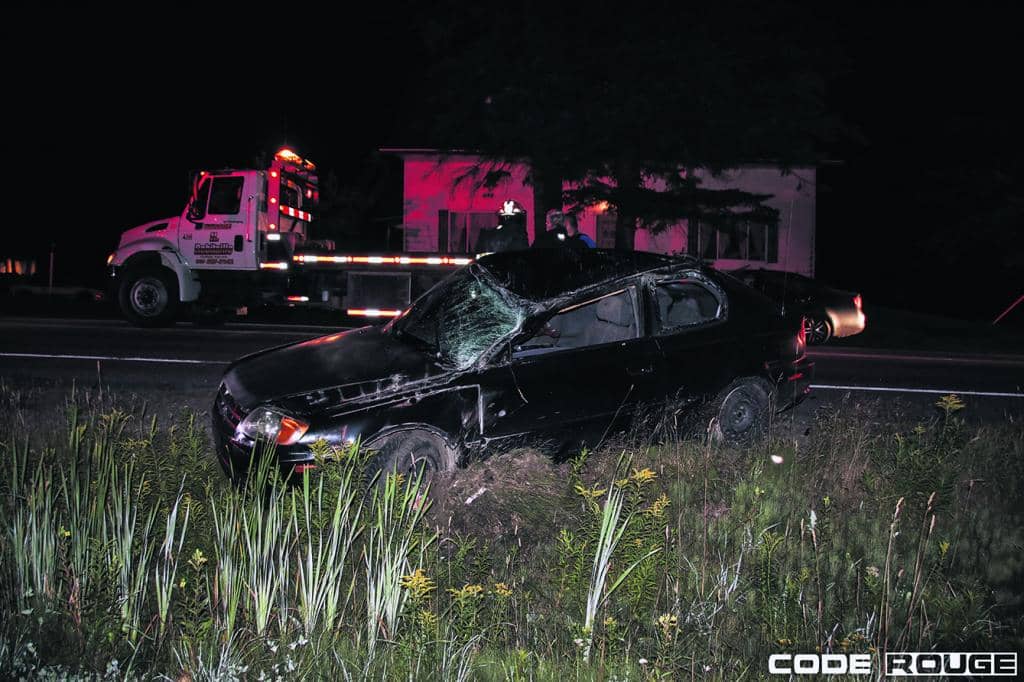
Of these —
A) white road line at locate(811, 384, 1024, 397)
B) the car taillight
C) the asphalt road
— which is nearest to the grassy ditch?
the car taillight

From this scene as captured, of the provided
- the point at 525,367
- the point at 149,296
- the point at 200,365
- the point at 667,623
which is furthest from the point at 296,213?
the point at 667,623

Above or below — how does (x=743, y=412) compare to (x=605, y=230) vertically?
below

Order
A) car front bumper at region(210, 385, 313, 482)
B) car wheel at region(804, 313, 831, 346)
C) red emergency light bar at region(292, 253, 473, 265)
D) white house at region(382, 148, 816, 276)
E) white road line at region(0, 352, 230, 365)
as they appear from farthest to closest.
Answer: white house at region(382, 148, 816, 276) → red emergency light bar at region(292, 253, 473, 265) → car wheel at region(804, 313, 831, 346) → white road line at region(0, 352, 230, 365) → car front bumper at region(210, 385, 313, 482)

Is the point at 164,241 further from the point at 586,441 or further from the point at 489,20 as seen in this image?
the point at 586,441

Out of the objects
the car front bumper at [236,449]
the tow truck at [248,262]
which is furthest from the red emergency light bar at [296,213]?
the car front bumper at [236,449]

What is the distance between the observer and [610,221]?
1014 inches

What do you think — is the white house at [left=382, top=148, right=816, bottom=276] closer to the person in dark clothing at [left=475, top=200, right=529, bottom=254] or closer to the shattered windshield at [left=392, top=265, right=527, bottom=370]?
the person in dark clothing at [left=475, top=200, right=529, bottom=254]

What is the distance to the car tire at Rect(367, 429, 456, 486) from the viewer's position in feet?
17.7

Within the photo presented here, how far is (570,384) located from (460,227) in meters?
20.9

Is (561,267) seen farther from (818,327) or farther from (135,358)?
(818,327)

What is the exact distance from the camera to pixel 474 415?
18.6 feet

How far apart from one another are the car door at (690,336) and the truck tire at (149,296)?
37.2ft

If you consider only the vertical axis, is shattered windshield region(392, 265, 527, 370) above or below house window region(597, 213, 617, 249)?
below

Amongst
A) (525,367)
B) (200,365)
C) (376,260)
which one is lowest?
(200,365)
